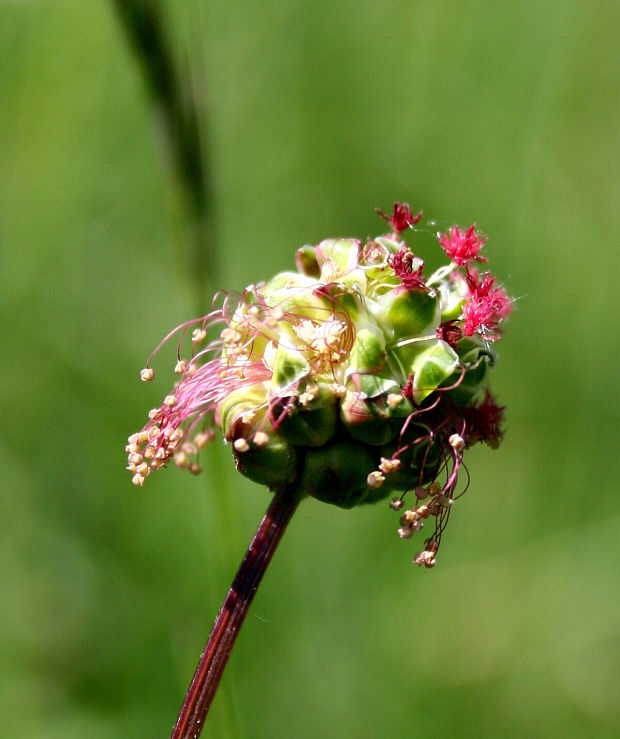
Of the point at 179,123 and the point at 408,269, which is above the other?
the point at 179,123

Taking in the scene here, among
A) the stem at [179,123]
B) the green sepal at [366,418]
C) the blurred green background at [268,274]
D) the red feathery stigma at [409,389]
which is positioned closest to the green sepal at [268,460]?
the green sepal at [366,418]

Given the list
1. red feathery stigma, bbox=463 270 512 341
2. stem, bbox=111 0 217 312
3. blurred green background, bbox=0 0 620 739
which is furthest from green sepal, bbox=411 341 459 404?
blurred green background, bbox=0 0 620 739

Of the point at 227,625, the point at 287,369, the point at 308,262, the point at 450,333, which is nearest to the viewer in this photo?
the point at 227,625

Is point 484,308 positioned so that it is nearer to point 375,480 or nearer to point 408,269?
point 408,269

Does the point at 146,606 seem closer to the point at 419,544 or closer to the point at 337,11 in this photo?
the point at 419,544

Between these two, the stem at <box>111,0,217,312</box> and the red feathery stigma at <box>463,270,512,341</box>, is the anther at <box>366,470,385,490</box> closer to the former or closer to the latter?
the red feathery stigma at <box>463,270,512,341</box>

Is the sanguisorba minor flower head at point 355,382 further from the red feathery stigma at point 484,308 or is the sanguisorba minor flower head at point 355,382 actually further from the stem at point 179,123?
the stem at point 179,123

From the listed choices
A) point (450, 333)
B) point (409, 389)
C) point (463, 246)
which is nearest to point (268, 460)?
point (409, 389)
